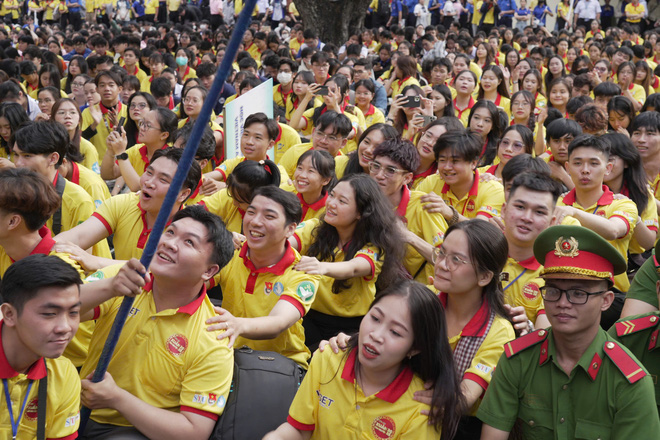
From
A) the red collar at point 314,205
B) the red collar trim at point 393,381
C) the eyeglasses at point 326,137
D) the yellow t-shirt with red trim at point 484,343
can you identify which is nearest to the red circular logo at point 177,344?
the red collar trim at point 393,381

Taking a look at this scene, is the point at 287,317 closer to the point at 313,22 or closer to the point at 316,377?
the point at 316,377

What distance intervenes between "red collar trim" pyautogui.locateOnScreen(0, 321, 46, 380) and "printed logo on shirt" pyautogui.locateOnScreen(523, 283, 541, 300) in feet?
8.10

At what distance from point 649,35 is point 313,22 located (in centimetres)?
847

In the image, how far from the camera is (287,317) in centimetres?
350

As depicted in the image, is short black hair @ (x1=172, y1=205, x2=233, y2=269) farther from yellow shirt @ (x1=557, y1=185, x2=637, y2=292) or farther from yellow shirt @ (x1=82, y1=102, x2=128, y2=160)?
yellow shirt @ (x1=82, y1=102, x2=128, y2=160)

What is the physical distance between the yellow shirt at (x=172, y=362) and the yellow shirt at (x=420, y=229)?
192cm

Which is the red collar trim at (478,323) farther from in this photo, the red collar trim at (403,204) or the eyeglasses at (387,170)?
the eyeglasses at (387,170)

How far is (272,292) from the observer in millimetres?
3812

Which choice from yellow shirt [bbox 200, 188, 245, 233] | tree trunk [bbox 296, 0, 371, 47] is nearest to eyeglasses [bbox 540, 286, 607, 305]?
yellow shirt [bbox 200, 188, 245, 233]

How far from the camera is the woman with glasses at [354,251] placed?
4.23 m

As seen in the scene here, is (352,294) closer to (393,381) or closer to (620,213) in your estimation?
(393,381)

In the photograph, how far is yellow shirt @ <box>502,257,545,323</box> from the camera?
3.88 meters

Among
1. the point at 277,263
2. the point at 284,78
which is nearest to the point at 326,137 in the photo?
the point at 277,263

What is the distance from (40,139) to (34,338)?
2.56 meters
